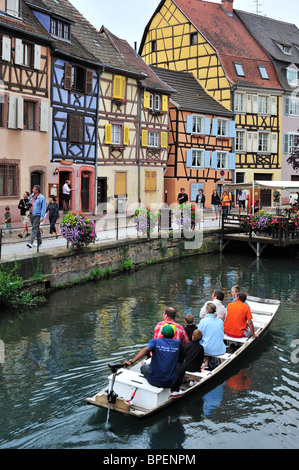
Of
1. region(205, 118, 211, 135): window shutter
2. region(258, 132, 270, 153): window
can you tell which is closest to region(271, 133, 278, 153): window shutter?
region(258, 132, 270, 153): window

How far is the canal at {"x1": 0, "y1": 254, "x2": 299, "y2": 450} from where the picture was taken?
7.84 meters

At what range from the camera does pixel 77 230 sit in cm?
1700

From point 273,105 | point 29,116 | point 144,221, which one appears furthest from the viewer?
point 273,105

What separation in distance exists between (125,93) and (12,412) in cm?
2504

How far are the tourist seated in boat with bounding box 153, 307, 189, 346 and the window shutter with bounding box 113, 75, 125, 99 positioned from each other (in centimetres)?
2304

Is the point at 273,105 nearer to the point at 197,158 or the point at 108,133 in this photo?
the point at 197,158

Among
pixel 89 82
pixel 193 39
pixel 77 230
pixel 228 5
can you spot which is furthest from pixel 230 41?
pixel 77 230

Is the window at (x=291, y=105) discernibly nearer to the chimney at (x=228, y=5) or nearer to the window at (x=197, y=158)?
the chimney at (x=228, y=5)

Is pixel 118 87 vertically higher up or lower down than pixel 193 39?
lower down

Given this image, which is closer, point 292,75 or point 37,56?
point 37,56

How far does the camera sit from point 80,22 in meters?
30.3

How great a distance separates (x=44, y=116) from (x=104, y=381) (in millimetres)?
16960
